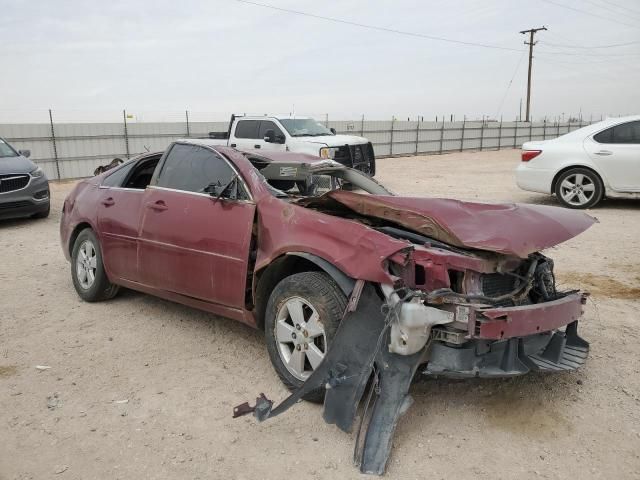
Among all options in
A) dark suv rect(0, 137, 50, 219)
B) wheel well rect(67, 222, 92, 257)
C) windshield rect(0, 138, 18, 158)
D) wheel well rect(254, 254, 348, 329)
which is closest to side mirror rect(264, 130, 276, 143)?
dark suv rect(0, 137, 50, 219)

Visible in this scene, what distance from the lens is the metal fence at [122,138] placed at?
60.5 feet

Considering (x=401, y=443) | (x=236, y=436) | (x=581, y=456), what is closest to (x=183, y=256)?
(x=236, y=436)

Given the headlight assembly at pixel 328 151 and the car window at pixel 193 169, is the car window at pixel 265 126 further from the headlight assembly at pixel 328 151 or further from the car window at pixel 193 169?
the car window at pixel 193 169

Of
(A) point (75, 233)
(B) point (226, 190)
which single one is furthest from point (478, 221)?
(A) point (75, 233)

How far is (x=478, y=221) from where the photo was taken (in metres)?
3.25

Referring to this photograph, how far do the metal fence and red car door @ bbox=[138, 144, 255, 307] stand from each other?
756cm

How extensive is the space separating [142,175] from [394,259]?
3180mm

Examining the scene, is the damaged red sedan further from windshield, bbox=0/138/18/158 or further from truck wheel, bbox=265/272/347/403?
windshield, bbox=0/138/18/158

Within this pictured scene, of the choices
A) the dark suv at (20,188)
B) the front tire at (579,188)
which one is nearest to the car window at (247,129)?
the dark suv at (20,188)

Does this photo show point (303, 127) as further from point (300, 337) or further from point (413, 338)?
point (413, 338)

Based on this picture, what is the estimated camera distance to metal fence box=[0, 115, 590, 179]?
60.5ft

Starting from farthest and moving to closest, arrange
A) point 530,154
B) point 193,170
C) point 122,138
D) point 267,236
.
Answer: point 122,138
point 530,154
point 193,170
point 267,236

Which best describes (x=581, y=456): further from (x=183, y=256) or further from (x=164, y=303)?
(x=164, y=303)

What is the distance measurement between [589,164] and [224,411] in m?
8.51
